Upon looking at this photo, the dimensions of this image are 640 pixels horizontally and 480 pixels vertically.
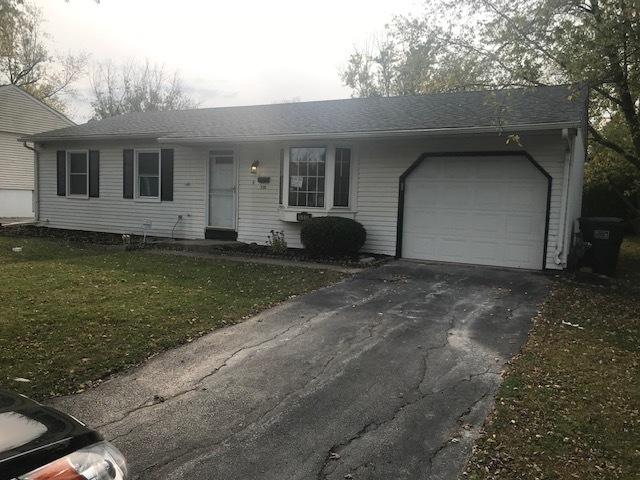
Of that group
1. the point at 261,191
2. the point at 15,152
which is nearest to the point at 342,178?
the point at 261,191

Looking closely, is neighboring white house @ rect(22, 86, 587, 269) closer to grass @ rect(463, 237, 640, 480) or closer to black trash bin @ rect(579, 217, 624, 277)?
black trash bin @ rect(579, 217, 624, 277)

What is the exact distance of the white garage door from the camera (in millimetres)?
10430

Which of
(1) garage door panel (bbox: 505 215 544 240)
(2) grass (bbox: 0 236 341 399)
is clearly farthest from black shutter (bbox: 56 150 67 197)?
(1) garage door panel (bbox: 505 215 544 240)

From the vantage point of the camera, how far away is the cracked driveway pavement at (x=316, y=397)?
10.7 ft

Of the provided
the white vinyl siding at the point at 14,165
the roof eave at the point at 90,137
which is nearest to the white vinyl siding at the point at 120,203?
the roof eave at the point at 90,137

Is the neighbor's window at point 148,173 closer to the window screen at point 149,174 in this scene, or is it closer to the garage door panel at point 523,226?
the window screen at point 149,174

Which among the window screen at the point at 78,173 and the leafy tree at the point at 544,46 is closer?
the leafy tree at the point at 544,46

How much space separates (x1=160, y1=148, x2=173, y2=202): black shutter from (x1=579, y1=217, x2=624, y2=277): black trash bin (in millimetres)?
10388

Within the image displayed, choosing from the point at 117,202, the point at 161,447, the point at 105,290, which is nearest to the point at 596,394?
the point at 161,447

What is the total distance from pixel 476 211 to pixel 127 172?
9910 mm

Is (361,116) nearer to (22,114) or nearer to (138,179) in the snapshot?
(138,179)

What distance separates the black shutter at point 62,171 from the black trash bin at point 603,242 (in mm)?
14545

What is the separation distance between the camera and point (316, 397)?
166 inches

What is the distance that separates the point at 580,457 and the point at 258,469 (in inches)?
79.6
